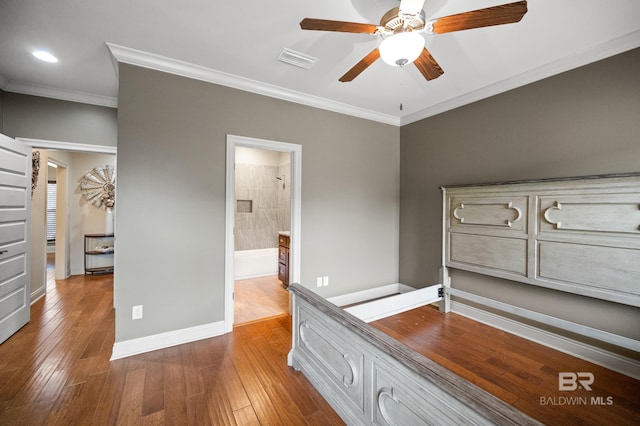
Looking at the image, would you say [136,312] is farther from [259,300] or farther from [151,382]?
[259,300]

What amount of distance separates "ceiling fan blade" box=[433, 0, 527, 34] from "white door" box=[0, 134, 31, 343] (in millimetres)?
3871

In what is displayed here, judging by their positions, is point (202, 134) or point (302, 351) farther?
point (202, 134)

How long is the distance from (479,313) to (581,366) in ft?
3.07

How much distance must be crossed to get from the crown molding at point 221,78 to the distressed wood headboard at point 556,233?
180 centimetres

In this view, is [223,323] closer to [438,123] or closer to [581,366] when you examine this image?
[581,366]

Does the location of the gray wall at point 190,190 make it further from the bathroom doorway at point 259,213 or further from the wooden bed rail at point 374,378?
the bathroom doorway at point 259,213

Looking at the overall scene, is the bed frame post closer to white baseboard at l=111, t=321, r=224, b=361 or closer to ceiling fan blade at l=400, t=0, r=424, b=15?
ceiling fan blade at l=400, t=0, r=424, b=15

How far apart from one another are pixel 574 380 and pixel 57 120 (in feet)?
18.9

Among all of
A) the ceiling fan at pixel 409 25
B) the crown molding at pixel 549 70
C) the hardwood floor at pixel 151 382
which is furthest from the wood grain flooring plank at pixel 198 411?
the crown molding at pixel 549 70

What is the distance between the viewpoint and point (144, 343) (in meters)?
2.44

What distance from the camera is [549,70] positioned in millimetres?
2564

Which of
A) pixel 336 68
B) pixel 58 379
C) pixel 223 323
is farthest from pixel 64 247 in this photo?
pixel 336 68

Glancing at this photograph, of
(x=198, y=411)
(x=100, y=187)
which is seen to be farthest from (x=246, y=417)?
(x=100, y=187)

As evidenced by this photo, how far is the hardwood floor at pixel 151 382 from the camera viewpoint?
5.59ft
